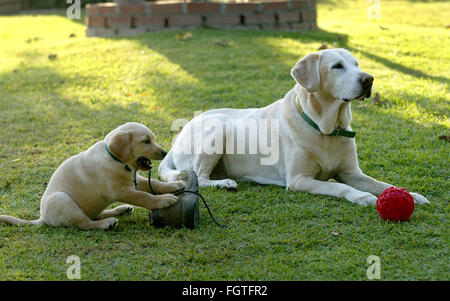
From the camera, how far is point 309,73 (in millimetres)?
5016

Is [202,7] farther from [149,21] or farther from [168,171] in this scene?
[168,171]

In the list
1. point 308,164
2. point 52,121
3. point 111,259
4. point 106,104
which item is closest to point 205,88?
point 106,104

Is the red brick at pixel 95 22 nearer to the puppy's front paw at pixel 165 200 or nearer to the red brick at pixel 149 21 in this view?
the red brick at pixel 149 21

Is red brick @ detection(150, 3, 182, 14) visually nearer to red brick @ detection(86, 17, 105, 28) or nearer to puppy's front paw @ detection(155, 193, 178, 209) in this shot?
red brick @ detection(86, 17, 105, 28)

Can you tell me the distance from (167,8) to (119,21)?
112 centimetres

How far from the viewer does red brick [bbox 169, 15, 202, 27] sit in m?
12.0

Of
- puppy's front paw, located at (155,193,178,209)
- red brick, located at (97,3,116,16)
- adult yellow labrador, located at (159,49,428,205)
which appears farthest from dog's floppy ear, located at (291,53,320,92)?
red brick, located at (97,3,116,16)

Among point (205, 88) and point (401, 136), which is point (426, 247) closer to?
point (401, 136)

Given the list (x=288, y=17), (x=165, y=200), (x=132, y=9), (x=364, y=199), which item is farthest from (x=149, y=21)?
(x=364, y=199)

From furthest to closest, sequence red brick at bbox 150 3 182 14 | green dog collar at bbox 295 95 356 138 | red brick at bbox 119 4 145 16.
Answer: red brick at bbox 119 4 145 16 → red brick at bbox 150 3 182 14 → green dog collar at bbox 295 95 356 138

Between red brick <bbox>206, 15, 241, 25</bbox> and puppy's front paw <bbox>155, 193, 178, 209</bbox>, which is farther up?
red brick <bbox>206, 15, 241, 25</bbox>

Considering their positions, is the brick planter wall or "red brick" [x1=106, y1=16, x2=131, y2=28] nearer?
the brick planter wall

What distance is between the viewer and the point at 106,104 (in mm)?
8734

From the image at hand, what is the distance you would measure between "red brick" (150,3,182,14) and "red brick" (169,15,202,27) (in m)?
0.11
